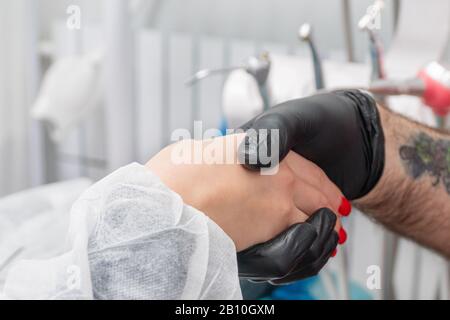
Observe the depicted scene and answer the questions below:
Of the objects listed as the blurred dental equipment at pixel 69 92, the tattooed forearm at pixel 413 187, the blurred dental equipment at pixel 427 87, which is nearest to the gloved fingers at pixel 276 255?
the tattooed forearm at pixel 413 187

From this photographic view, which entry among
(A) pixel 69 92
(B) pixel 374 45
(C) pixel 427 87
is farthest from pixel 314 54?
(A) pixel 69 92

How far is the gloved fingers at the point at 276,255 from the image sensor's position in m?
0.68

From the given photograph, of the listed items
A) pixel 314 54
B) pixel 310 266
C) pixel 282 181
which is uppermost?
pixel 314 54

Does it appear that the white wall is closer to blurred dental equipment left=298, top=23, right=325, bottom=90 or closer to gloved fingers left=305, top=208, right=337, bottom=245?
blurred dental equipment left=298, top=23, right=325, bottom=90

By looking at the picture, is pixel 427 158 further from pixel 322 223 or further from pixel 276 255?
pixel 276 255

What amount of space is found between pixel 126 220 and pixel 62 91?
1348mm

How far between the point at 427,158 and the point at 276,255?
1.29 ft

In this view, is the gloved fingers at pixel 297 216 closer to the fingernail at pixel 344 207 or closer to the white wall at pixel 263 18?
the fingernail at pixel 344 207

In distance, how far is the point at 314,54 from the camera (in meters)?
1.08

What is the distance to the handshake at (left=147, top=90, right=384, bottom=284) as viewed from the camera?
68cm

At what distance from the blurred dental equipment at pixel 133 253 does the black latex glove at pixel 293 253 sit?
0.08 m

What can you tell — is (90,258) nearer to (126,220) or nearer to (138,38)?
(126,220)

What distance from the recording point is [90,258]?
537 mm
